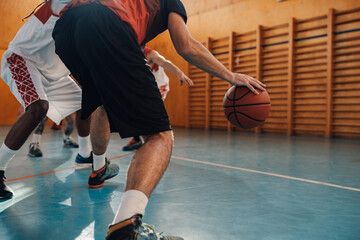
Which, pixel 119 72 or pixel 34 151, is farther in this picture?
pixel 34 151

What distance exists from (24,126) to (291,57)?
21.9ft

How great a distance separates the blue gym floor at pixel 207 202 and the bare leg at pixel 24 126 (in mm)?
360

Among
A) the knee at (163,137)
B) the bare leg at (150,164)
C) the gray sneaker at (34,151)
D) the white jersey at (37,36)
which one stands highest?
the white jersey at (37,36)

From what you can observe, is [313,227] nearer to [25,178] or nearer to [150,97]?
[150,97]

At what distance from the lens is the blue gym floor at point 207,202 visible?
152 centimetres

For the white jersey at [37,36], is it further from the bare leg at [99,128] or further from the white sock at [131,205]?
the white sock at [131,205]

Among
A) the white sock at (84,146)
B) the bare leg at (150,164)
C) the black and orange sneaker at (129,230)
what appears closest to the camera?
the black and orange sneaker at (129,230)

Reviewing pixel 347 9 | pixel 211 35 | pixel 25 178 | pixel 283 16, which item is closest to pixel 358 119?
pixel 347 9

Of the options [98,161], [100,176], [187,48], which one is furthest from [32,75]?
[187,48]

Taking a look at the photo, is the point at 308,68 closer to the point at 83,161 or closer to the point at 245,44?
the point at 245,44

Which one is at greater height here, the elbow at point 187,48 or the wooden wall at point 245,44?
the wooden wall at point 245,44

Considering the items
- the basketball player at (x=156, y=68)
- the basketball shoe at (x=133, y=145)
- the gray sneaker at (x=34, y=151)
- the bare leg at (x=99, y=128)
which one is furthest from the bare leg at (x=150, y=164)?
the basketball shoe at (x=133, y=145)

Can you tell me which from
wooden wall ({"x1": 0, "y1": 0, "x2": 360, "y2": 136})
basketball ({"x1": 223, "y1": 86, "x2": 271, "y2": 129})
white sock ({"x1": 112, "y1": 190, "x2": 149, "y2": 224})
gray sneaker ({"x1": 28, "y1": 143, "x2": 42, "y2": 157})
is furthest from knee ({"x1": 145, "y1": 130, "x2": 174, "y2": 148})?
wooden wall ({"x1": 0, "y1": 0, "x2": 360, "y2": 136})

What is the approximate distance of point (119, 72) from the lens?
4.24 ft
